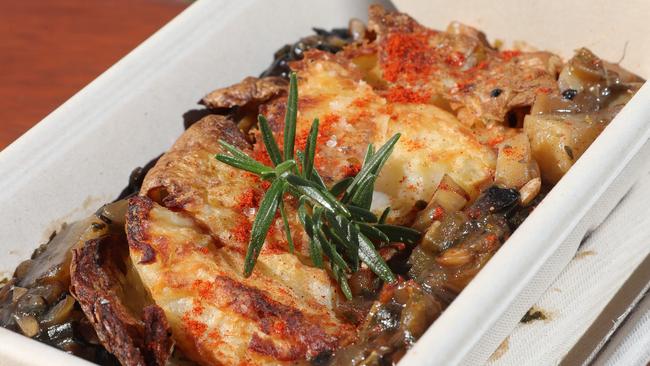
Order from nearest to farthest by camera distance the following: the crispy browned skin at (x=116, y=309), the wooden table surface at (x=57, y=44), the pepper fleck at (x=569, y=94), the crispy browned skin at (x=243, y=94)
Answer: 1. the crispy browned skin at (x=116, y=309)
2. the pepper fleck at (x=569, y=94)
3. the crispy browned skin at (x=243, y=94)
4. the wooden table surface at (x=57, y=44)

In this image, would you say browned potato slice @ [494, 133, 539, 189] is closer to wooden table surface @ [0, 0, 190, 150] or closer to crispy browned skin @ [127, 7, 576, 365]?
crispy browned skin @ [127, 7, 576, 365]

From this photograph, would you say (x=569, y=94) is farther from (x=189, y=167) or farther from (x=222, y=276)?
(x=222, y=276)

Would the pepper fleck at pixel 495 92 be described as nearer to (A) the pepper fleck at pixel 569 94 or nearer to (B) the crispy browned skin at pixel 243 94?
(A) the pepper fleck at pixel 569 94

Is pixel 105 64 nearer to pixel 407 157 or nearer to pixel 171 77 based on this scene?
pixel 171 77

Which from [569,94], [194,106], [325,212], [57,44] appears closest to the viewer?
[325,212]

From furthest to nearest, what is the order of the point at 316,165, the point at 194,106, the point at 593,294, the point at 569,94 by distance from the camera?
the point at 194,106 < the point at 569,94 < the point at 316,165 < the point at 593,294

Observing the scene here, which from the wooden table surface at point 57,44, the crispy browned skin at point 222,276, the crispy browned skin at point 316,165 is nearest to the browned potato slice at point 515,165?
the crispy browned skin at point 316,165

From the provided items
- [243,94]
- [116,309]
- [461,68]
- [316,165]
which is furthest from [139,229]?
[461,68]
